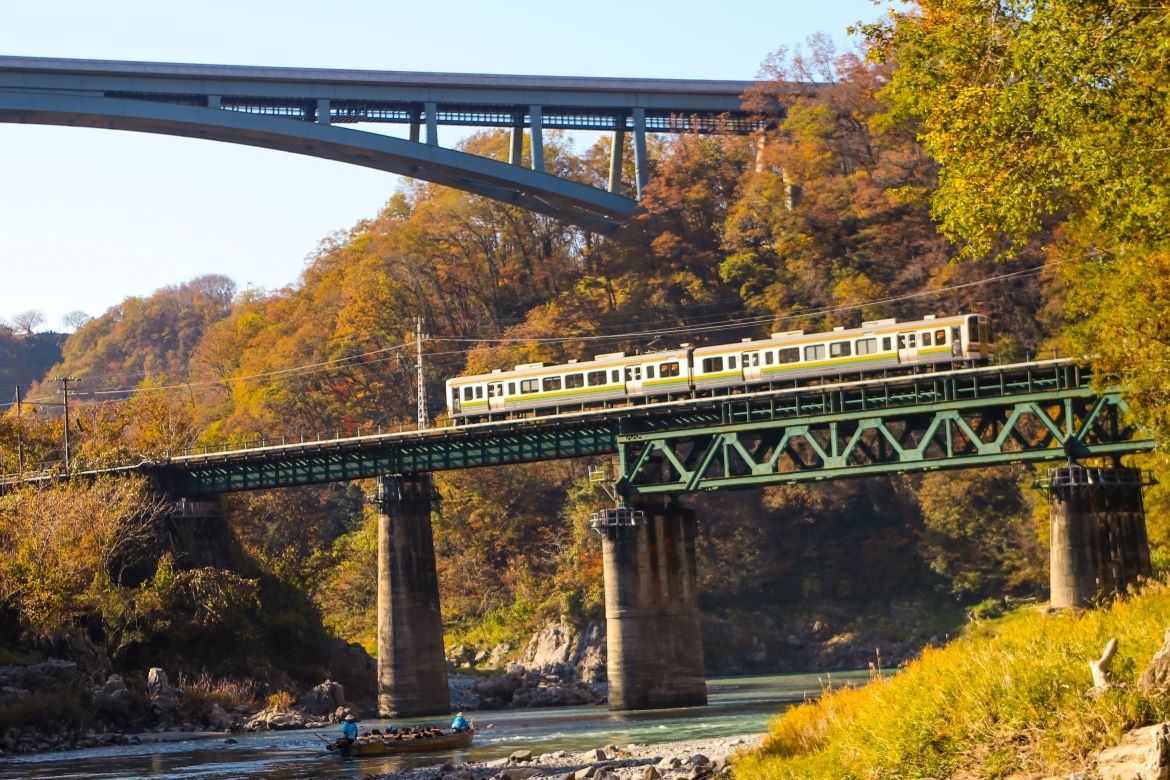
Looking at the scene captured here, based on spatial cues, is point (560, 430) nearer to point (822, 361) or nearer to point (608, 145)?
point (822, 361)

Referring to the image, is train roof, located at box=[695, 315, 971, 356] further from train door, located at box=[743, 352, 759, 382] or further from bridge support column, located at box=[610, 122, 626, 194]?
bridge support column, located at box=[610, 122, 626, 194]

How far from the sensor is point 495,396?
78312mm

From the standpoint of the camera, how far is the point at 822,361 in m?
69.2

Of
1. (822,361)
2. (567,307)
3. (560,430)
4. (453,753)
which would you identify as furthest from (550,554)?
(453,753)

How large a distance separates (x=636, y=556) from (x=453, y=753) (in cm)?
2016

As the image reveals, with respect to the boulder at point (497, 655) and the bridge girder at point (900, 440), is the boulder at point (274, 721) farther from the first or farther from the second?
the boulder at point (497, 655)

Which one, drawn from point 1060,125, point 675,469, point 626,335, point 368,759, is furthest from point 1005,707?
point 626,335

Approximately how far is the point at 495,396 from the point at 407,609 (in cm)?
1071

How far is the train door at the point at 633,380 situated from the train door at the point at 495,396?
21.8ft

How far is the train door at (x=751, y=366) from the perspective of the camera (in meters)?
71.1

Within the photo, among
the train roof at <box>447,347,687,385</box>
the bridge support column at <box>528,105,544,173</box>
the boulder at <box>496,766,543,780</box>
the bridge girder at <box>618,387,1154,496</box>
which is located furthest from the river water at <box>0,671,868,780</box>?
the bridge support column at <box>528,105,544,173</box>

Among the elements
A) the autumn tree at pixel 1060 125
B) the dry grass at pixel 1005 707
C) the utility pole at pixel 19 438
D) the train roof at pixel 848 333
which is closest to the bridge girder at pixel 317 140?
the utility pole at pixel 19 438

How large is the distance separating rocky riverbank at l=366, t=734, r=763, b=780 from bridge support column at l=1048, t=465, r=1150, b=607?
17526 mm

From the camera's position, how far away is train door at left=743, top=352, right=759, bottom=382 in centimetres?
7106
